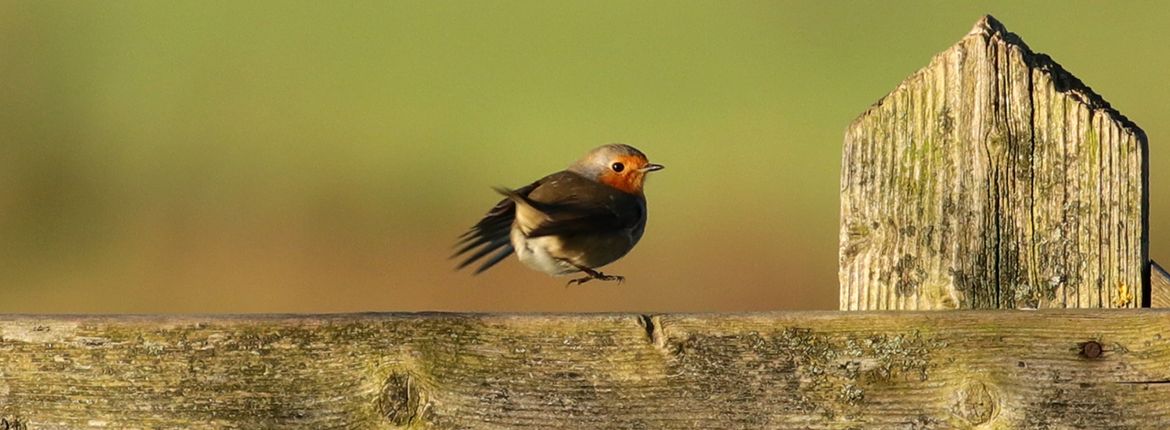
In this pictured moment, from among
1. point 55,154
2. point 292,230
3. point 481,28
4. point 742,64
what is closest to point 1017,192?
point 292,230

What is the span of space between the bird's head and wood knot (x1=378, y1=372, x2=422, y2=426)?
382cm

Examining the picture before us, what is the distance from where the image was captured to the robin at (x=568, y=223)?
5.14 meters

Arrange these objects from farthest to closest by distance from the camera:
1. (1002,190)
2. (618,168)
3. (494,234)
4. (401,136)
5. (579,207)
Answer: (401,136)
(618,168)
(579,207)
(494,234)
(1002,190)

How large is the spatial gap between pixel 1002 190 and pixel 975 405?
0.45m

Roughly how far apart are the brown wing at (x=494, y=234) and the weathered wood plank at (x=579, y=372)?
2.12 meters

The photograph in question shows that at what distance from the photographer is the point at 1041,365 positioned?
2693mm

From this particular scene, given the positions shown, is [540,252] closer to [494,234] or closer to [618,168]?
[494,234]

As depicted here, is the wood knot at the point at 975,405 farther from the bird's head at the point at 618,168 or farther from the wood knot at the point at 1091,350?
the bird's head at the point at 618,168

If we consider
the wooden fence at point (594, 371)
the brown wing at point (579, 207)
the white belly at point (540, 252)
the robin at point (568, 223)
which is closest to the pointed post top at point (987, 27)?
the wooden fence at point (594, 371)

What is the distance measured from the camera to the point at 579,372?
8.78 ft

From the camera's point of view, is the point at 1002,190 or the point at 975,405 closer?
the point at 975,405

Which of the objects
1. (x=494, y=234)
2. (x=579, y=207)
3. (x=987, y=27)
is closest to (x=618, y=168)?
(x=579, y=207)

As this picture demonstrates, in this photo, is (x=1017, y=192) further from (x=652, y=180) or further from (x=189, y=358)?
(x=652, y=180)

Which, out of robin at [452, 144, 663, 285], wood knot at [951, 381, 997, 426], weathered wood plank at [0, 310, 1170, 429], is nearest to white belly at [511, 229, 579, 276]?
robin at [452, 144, 663, 285]
